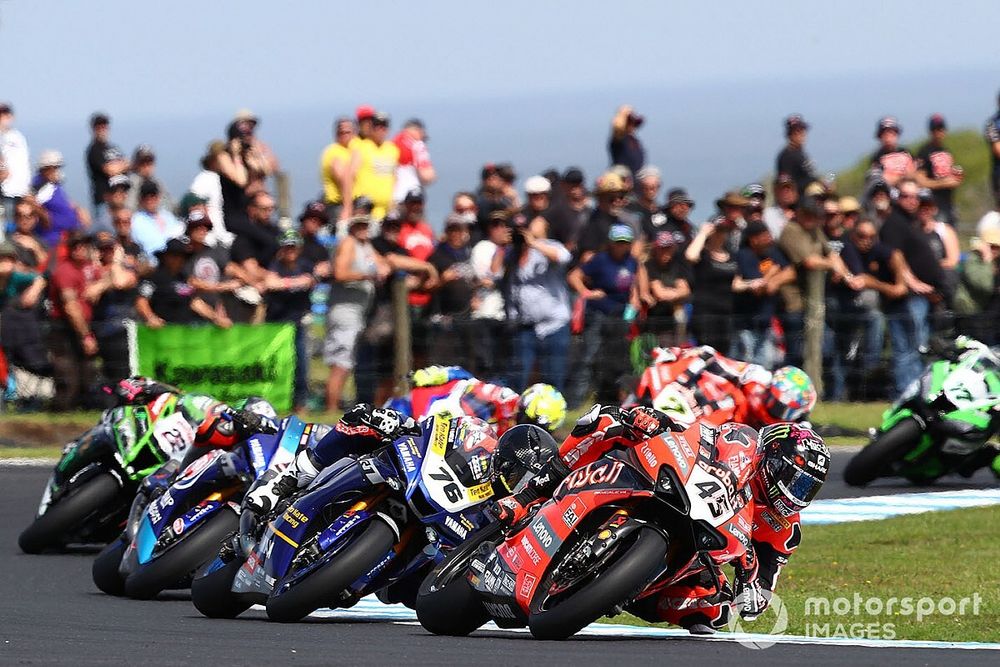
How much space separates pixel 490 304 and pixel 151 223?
3.37 metres

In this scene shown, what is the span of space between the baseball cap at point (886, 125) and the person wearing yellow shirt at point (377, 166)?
189 inches

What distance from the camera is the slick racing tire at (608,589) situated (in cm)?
703

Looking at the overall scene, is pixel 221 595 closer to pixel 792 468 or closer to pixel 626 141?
pixel 792 468

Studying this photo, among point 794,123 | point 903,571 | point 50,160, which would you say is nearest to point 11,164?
point 50,160

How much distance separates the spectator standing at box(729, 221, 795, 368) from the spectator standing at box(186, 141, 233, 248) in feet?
15.5

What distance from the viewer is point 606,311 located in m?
16.7

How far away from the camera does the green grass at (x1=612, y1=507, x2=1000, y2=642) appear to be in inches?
338

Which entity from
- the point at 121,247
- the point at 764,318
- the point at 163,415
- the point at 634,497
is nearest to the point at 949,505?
the point at 764,318

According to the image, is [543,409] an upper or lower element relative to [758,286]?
upper

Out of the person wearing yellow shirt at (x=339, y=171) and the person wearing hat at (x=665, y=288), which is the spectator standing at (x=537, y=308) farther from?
the person wearing yellow shirt at (x=339, y=171)

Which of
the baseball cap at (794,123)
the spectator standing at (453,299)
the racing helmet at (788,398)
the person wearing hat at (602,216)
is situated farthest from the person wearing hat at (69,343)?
the baseball cap at (794,123)

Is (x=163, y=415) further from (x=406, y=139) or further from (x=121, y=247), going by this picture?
(x=406, y=139)

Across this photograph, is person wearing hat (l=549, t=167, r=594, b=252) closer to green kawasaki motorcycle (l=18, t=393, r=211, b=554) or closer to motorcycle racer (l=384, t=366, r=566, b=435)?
motorcycle racer (l=384, t=366, r=566, b=435)

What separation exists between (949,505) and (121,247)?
763 centimetres
